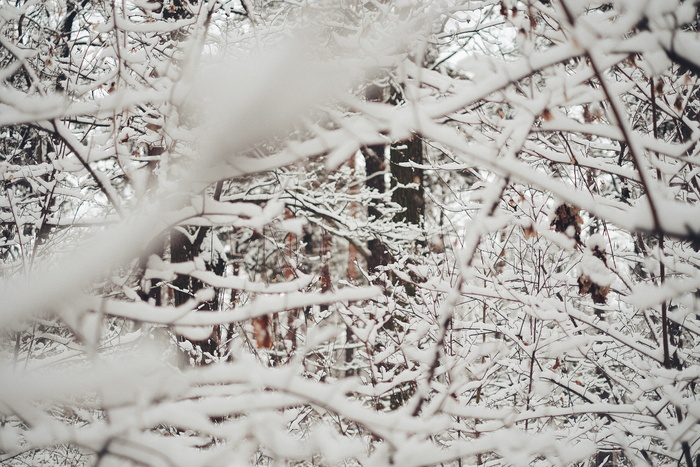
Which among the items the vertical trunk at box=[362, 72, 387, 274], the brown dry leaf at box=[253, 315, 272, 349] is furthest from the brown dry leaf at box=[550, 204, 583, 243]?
the vertical trunk at box=[362, 72, 387, 274]

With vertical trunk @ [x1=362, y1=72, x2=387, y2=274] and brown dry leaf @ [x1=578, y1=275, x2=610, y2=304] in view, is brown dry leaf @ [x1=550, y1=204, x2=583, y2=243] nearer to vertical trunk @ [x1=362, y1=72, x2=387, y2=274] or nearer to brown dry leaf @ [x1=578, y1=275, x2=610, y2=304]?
brown dry leaf @ [x1=578, y1=275, x2=610, y2=304]

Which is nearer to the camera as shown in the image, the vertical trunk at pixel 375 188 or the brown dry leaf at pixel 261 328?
the brown dry leaf at pixel 261 328

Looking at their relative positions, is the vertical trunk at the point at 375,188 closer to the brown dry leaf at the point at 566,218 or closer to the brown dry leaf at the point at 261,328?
the brown dry leaf at the point at 566,218

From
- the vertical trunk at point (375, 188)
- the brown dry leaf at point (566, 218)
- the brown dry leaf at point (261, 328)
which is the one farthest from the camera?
the vertical trunk at point (375, 188)

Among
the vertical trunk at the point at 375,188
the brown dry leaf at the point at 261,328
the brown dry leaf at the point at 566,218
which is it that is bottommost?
the brown dry leaf at the point at 261,328

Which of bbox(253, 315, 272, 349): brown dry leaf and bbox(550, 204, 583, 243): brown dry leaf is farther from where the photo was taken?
bbox(550, 204, 583, 243): brown dry leaf

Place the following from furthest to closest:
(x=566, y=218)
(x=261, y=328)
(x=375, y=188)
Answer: (x=375, y=188)
(x=566, y=218)
(x=261, y=328)

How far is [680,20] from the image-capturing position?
0.99m

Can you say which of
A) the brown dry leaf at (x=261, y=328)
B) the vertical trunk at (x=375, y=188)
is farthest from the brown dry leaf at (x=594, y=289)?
the vertical trunk at (x=375, y=188)

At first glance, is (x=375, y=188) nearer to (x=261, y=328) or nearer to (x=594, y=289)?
(x=594, y=289)

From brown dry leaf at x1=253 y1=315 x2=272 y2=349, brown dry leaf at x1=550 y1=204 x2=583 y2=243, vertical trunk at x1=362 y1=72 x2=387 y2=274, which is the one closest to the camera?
brown dry leaf at x1=253 y1=315 x2=272 y2=349

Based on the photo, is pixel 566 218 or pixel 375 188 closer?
pixel 566 218

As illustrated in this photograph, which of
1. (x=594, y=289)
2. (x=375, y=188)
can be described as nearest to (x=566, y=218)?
(x=594, y=289)

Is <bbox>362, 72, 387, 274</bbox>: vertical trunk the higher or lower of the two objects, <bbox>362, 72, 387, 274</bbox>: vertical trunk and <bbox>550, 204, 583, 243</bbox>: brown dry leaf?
the higher
